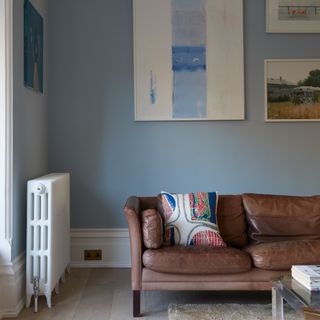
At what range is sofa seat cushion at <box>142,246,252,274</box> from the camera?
262cm

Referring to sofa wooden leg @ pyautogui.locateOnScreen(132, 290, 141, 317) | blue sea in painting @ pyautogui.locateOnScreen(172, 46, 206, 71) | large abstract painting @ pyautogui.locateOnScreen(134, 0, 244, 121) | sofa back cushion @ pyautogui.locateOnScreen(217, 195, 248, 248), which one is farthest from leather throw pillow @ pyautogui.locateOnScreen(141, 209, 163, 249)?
blue sea in painting @ pyautogui.locateOnScreen(172, 46, 206, 71)

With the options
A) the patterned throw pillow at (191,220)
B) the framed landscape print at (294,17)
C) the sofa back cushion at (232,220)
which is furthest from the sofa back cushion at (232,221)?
the framed landscape print at (294,17)

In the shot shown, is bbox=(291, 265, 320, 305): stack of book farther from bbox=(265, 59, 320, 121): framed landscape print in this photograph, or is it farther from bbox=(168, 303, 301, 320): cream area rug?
bbox=(265, 59, 320, 121): framed landscape print

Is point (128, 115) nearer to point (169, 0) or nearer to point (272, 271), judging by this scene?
point (169, 0)

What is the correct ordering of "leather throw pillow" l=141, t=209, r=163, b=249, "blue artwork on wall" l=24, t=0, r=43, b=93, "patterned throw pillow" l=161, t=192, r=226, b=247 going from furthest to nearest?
"blue artwork on wall" l=24, t=0, r=43, b=93 < "patterned throw pillow" l=161, t=192, r=226, b=247 < "leather throw pillow" l=141, t=209, r=163, b=249

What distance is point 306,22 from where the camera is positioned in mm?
3816

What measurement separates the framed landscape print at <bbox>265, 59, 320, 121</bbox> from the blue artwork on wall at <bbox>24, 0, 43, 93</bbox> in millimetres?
2026

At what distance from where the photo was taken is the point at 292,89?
381 centimetres

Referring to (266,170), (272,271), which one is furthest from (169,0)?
(272,271)

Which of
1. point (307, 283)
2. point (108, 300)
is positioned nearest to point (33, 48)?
point (108, 300)

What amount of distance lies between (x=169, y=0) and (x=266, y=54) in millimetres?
1023

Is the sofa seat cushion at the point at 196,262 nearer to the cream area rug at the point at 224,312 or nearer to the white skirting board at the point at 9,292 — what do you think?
the cream area rug at the point at 224,312

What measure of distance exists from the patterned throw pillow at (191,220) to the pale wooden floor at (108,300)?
433 mm

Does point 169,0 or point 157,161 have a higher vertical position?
point 169,0
